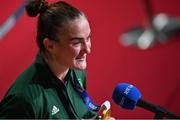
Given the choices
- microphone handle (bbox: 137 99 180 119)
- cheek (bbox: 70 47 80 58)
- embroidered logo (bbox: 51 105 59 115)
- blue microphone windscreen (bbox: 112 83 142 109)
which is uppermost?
cheek (bbox: 70 47 80 58)

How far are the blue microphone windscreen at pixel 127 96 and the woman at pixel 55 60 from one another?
0.13 m

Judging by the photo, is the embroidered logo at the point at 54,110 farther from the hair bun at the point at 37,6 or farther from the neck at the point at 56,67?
the hair bun at the point at 37,6

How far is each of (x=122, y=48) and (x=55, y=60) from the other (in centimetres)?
150

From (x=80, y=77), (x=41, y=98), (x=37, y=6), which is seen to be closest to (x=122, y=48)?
(x=80, y=77)

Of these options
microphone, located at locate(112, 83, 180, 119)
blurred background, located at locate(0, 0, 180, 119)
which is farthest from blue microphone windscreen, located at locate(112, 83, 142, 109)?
blurred background, located at locate(0, 0, 180, 119)

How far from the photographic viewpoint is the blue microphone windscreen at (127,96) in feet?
3.60

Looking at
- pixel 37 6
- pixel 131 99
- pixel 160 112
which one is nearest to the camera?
pixel 160 112

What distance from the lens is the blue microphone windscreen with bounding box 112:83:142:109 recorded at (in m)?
1.10

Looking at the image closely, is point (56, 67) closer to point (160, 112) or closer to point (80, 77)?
point (80, 77)

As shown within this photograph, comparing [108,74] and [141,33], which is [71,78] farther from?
[141,33]

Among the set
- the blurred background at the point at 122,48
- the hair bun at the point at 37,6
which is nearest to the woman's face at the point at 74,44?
the hair bun at the point at 37,6

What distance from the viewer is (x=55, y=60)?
119 cm

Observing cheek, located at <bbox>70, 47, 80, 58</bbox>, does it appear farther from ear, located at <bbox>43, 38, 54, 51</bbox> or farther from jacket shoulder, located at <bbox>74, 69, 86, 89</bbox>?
jacket shoulder, located at <bbox>74, 69, 86, 89</bbox>

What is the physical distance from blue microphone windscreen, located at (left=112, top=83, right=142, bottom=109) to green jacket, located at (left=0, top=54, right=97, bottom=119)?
8cm
